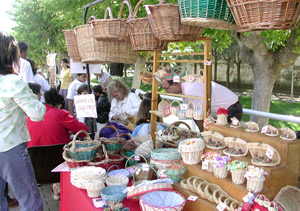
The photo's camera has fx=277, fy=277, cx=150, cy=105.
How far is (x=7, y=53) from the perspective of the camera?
202cm

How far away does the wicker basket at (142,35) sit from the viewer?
2.08 metres

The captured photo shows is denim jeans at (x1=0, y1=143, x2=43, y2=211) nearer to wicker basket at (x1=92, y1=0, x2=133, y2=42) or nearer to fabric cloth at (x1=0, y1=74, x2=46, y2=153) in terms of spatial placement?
fabric cloth at (x1=0, y1=74, x2=46, y2=153)

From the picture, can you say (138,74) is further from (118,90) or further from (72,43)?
(72,43)

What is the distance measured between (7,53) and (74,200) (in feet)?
4.25

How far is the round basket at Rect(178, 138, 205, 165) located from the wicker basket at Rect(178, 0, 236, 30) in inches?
34.1

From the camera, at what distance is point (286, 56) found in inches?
207

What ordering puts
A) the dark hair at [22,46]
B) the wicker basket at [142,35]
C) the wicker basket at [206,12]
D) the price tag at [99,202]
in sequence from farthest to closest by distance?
1. the dark hair at [22,46]
2. the wicker basket at [142,35]
3. the price tag at [99,202]
4. the wicker basket at [206,12]

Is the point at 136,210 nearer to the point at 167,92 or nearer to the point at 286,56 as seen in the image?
the point at 167,92

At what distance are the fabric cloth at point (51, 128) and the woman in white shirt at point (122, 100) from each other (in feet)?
4.05

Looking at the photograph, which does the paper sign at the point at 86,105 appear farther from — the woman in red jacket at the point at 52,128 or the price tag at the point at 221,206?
the price tag at the point at 221,206

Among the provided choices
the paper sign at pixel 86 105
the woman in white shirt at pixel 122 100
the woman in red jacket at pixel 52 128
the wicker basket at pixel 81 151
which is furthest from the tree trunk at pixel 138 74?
the wicker basket at pixel 81 151

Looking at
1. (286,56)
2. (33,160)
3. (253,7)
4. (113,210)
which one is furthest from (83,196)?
(286,56)

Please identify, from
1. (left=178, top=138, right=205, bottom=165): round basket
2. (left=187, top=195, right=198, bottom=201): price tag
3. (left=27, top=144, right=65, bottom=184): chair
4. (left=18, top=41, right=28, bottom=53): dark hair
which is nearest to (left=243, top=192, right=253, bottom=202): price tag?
(left=187, top=195, right=198, bottom=201): price tag

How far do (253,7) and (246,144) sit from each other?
959mm
